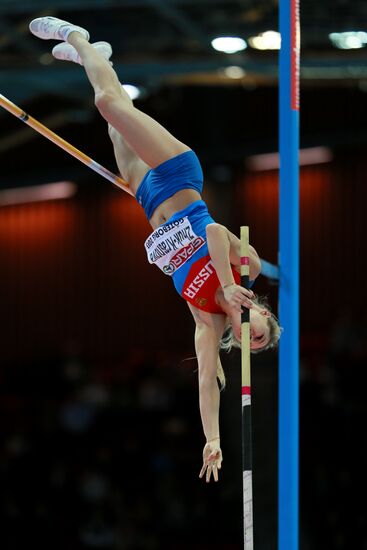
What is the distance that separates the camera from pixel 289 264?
254 inches

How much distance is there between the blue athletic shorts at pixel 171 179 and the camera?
216 inches

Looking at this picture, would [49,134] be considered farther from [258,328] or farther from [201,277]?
[258,328]

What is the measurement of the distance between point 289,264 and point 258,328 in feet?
4.07

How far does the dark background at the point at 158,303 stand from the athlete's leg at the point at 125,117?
13.9 feet

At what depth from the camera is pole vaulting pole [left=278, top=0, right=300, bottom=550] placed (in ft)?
21.1

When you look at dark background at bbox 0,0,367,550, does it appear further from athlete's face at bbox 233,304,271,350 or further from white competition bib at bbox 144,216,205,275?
athlete's face at bbox 233,304,271,350

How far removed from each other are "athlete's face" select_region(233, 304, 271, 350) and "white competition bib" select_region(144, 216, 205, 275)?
0.49 meters

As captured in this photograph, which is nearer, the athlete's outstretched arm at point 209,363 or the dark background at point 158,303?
the athlete's outstretched arm at point 209,363

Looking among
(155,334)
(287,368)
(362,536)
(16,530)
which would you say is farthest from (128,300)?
(287,368)

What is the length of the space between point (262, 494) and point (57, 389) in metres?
4.68

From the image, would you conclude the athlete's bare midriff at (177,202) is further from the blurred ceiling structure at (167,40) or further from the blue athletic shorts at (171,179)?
the blurred ceiling structure at (167,40)

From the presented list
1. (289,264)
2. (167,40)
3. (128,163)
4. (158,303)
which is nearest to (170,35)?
(167,40)

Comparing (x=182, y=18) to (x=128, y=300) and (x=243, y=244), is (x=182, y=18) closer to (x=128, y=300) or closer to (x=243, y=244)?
(x=243, y=244)


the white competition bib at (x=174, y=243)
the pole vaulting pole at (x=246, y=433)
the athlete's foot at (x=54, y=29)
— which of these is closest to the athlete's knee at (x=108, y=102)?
the athlete's foot at (x=54, y=29)
